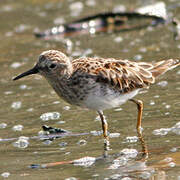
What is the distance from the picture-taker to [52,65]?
Result: 6.46 meters

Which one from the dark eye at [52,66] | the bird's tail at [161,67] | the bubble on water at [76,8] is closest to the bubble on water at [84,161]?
the dark eye at [52,66]

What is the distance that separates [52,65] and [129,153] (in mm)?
1494

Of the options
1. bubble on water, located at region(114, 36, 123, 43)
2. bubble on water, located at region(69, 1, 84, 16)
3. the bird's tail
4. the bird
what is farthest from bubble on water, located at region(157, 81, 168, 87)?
bubble on water, located at region(69, 1, 84, 16)

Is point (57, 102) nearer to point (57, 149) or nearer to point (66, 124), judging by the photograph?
point (66, 124)

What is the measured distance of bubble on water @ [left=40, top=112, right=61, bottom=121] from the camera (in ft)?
24.5

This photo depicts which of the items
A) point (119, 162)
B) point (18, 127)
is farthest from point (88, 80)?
point (18, 127)

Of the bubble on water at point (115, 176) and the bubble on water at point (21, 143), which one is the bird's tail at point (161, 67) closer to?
the bubble on water at point (21, 143)

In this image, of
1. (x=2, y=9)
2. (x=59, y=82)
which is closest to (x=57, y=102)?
(x=59, y=82)

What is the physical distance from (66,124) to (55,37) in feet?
15.8

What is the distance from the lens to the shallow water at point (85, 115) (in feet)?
18.2

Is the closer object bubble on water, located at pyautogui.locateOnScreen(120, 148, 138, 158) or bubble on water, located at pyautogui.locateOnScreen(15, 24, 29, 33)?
bubble on water, located at pyautogui.locateOnScreen(120, 148, 138, 158)

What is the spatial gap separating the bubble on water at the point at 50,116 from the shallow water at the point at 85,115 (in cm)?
7

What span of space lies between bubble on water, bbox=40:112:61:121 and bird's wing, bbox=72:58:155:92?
41.0 inches

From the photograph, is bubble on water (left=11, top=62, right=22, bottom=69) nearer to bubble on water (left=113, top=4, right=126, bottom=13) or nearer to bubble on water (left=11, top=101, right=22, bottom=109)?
bubble on water (left=11, top=101, right=22, bottom=109)
